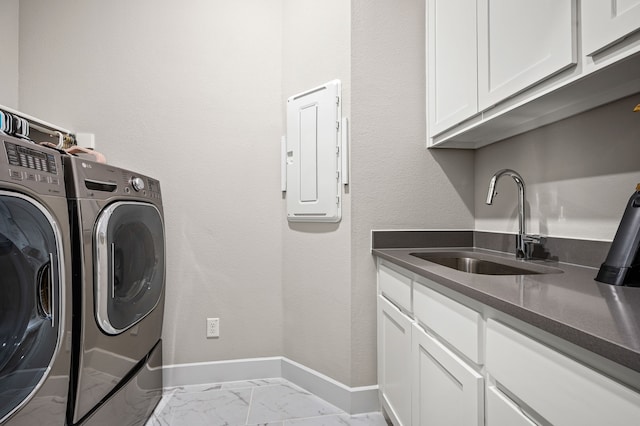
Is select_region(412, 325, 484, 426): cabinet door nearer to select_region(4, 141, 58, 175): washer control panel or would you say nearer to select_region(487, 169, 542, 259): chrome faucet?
select_region(487, 169, 542, 259): chrome faucet

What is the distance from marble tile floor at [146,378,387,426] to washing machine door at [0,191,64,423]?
957 mm

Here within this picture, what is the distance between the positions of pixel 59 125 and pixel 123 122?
1.22 ft

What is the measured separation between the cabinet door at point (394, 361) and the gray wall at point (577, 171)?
0.73 metres

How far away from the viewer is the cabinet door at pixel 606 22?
0.73m

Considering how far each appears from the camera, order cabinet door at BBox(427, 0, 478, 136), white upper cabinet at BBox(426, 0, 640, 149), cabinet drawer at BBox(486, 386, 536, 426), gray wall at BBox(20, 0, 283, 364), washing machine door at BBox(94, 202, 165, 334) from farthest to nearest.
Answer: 1. gray wall at BBox(20, 0, 283, 364)
2. cabinet door at BBox(427, 0, 478, 136)
3. washing machine door at BBox(94, 202, 165, 334)
4. white upper cabinet at BBox(426, 0, 640, 149)
5. cabinet drawer at BBox(486, 386, 536, 426)

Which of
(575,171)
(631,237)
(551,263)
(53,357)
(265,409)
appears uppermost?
(575,171)

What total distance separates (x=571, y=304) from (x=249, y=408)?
5.49ft

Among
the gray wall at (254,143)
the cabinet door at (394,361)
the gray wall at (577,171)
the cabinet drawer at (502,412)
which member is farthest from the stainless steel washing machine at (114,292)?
the gray wall at (577,171)

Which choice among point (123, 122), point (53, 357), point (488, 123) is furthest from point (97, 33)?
point (488, 123)

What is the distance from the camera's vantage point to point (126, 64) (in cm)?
205

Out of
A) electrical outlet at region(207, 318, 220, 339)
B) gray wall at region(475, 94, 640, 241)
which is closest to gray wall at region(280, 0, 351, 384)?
electrical outlet at region(207, 318, 220, 339)

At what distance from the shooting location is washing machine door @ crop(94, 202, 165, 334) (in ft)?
4.01

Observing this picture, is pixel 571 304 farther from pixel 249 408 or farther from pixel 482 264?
pixel 249 408

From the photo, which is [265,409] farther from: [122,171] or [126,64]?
[126,64]
